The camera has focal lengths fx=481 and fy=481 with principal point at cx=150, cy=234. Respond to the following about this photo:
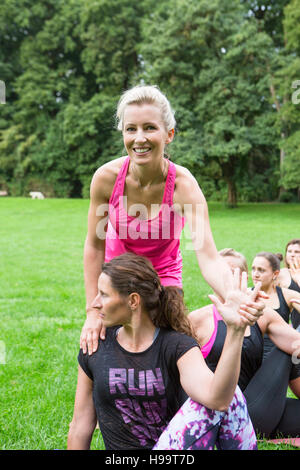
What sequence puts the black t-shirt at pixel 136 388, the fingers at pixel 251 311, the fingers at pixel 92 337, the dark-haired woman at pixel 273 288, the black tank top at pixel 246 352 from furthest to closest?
the dark-haired woman at pixel 273 288
the black tank top at pixel 246 352
the fingers at pixel 92 337
the black t-shirt at pixel 136 388
the fingers at pixel 251 311

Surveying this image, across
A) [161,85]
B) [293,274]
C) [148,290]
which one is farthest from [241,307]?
[161,85]

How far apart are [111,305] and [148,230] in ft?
2.02

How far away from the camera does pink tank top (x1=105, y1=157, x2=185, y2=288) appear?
2.56 m

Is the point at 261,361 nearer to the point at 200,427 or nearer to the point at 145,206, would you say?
the point at 200,427

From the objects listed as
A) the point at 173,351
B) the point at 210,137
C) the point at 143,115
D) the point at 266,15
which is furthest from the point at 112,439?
the point at 266,15

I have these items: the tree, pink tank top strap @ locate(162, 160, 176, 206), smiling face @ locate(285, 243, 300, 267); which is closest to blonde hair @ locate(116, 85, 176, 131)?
pink tank top strap @ locate(162, 160, 176, 206)

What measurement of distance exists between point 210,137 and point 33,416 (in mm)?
19611

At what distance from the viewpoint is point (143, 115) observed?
2309 mm

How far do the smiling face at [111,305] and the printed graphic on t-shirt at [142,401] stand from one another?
22 cm

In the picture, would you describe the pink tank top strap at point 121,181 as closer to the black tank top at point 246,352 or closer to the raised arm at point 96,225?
the raised arm at point 96,225

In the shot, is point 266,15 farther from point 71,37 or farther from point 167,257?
point 167,257

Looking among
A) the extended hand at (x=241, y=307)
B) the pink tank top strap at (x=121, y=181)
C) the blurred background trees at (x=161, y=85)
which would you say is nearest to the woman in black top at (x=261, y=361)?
the pink tank top strap at (x=121, y=181)

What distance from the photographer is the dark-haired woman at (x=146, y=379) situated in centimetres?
196

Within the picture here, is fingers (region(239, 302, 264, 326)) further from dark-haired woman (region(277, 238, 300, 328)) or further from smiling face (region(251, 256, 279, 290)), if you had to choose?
dark-haired woman (region(277, 238, 300, 328))
